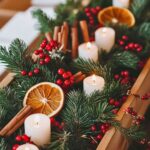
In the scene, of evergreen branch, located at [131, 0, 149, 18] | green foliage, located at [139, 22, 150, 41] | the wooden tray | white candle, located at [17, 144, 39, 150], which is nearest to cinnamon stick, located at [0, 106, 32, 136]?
white candle, located at [17, 144, 39, 150]

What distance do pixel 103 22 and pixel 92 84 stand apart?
0.45 meters

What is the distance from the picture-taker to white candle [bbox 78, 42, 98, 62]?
1.35 m

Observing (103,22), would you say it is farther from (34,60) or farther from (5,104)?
(5,104)

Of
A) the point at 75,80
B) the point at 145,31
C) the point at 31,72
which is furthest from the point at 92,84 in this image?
the point at 145,31

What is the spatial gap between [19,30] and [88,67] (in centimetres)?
74

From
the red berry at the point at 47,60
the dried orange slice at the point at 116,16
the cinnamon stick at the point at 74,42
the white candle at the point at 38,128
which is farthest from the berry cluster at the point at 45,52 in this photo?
the dried orange slice at the point at 116,16

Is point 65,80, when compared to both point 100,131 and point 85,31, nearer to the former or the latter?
point 100,131

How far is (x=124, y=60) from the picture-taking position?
4.56ft

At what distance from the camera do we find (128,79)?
4.53 ft

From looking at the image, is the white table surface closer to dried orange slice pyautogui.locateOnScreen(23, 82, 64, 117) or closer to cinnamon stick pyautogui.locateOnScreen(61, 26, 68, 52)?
cinnamon stick pyautogui.locateOnScreen(61, 26, 68, 52)

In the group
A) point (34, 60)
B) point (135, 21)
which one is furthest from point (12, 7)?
point (34, 60)

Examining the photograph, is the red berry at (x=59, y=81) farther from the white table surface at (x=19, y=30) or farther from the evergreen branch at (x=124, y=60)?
the white table surface at (x=19, y=30)

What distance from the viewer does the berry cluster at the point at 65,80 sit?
122 centimetres

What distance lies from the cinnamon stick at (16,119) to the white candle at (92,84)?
0.18 m
